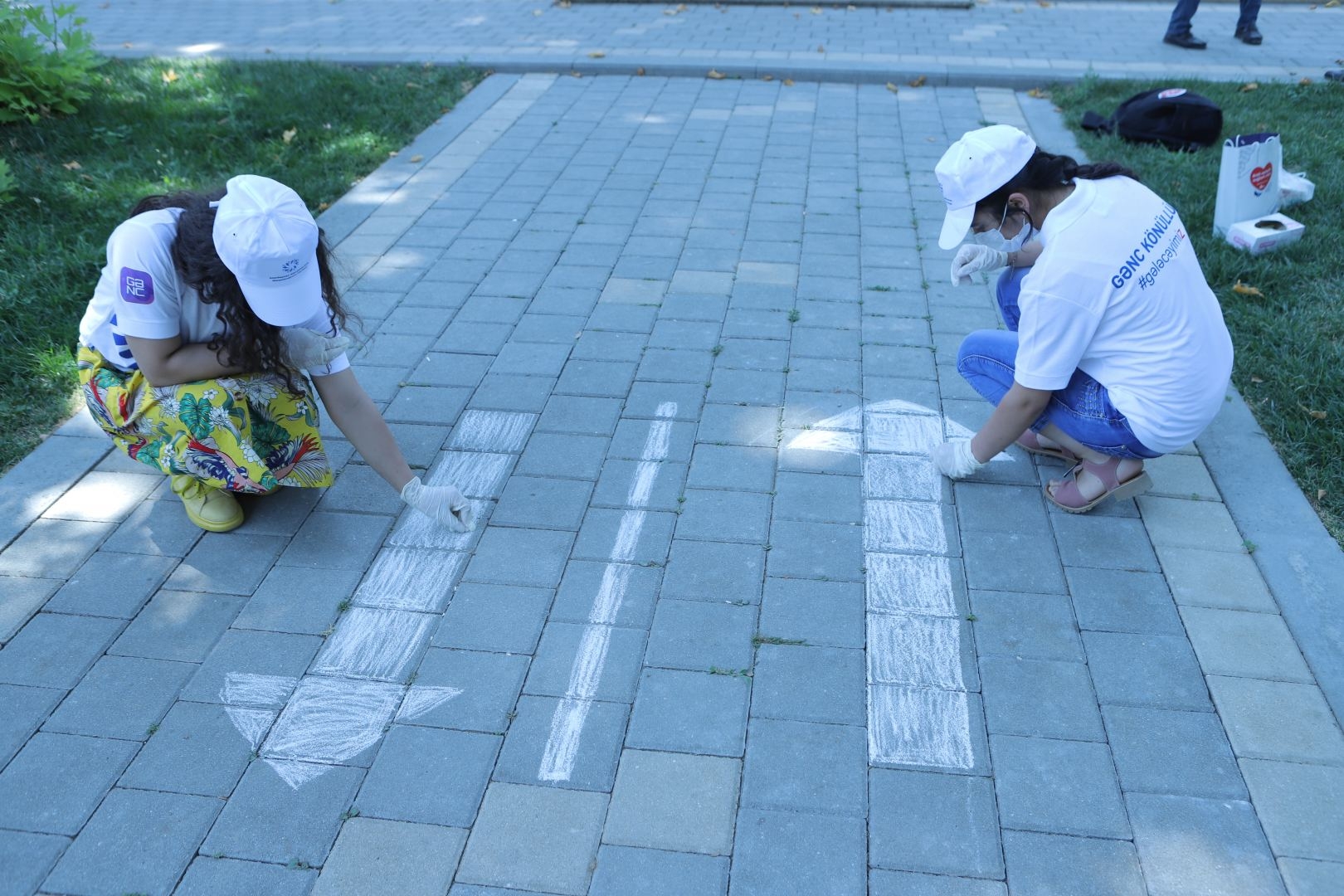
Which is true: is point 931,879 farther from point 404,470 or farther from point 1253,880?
point 404,470

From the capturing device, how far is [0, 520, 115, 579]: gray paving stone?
3.04m

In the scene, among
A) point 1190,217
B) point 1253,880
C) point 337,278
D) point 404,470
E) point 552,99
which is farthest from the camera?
point 552,99

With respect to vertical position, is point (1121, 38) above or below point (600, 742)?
below

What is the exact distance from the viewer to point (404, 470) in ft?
10.3

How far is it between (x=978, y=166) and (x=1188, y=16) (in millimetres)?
6884

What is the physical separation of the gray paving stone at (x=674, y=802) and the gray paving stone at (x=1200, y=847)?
937 millimetres

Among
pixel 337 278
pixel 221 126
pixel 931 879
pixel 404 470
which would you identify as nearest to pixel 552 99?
pixel 221 126

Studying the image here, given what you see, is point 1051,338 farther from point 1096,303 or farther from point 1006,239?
point 1006,239

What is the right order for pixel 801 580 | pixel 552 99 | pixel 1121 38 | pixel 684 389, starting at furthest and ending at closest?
pixel 1121 38 → pixel 552 99 → pixel 684 389 → pixel 801 580

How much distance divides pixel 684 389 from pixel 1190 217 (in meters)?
3.08

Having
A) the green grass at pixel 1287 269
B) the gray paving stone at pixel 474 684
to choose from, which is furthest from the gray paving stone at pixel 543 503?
the green grass at pixel 1287 269

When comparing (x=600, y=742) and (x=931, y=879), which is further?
(x=600, y=742)

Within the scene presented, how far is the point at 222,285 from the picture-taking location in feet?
8.61

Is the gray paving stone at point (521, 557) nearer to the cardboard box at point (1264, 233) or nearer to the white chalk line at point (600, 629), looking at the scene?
the white chalk line at point (600, 629)
